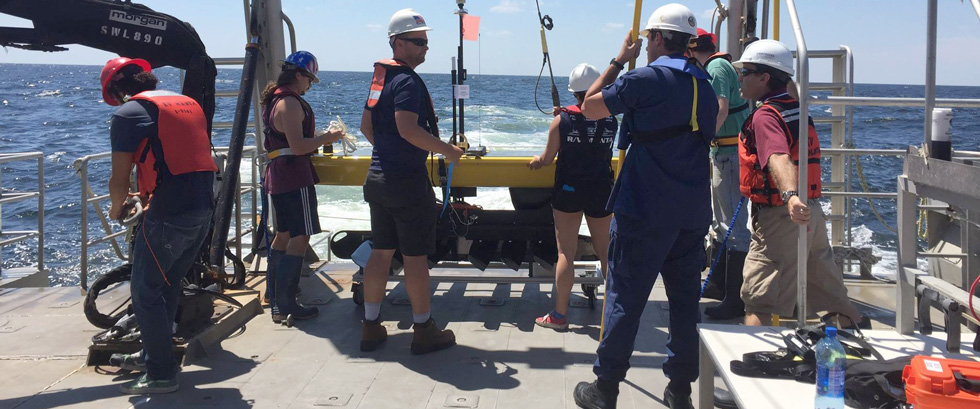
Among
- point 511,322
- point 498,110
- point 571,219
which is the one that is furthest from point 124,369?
point 498,110

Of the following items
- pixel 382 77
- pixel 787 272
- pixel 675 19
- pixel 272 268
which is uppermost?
pixel 675 19

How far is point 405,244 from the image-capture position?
4242 millimetres

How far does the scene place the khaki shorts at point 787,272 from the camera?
359 centimetres

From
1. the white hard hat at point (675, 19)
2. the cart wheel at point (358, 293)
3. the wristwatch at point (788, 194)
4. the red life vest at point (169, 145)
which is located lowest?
the cart wheel at point (358, 293)

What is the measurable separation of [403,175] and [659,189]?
1528mm

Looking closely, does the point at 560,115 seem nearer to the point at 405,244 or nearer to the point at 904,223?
the point at 405,244

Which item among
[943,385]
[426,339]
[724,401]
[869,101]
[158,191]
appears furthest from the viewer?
[426,339]

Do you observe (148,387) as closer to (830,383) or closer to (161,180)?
(161,180)

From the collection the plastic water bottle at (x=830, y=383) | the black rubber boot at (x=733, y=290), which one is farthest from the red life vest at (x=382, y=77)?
the plastic water bottle at (x=830, y=383)

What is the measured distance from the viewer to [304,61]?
477 cm

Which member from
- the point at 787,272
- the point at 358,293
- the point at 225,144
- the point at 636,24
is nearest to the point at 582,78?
the point at 636,24

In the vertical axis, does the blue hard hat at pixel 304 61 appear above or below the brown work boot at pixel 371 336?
above

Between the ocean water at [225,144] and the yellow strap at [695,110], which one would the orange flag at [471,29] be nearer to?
the ocean water at [225,144]

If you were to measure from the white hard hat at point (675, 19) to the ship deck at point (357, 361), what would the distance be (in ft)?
5.62
